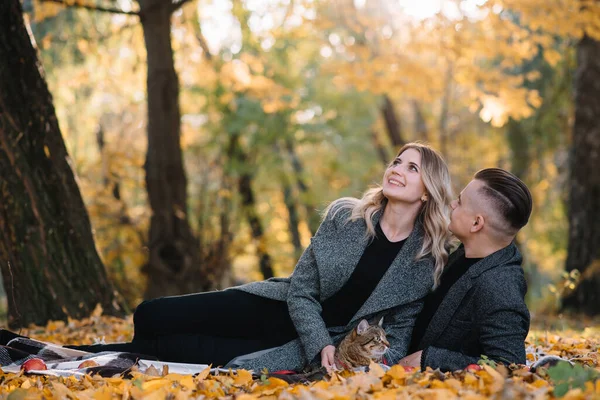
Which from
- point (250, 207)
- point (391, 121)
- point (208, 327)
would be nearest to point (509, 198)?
point (208, 327)

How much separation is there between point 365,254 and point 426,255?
33 centimetres

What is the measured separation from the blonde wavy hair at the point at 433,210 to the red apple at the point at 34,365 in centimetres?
173

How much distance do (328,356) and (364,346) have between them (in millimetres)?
264

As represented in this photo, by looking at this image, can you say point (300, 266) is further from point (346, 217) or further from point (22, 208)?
point (22, 208)

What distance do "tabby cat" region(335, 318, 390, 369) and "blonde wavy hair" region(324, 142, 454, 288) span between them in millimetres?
514

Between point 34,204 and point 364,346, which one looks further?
point 34,204

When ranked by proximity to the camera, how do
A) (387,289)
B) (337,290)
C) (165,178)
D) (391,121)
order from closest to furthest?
(387,289), (337,290), (165,178), (391,121)

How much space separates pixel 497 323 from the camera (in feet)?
9.73

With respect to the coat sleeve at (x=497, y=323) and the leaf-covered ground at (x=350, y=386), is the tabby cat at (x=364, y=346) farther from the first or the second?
the coat sleeve at (x=497, y=323)

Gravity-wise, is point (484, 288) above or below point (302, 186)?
below

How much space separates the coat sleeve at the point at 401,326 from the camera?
132 inches

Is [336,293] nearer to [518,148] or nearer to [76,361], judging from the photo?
[76,361]

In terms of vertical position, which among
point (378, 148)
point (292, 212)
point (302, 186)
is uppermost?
point (378, 148)

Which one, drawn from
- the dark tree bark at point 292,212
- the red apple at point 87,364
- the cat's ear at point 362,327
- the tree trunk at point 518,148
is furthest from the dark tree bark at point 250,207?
the cat's ear at point 362,327
